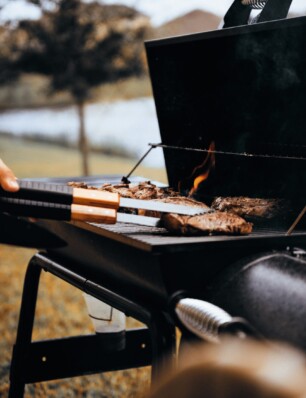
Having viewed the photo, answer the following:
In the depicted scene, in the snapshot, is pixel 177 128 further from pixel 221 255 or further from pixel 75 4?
pixel 75 4

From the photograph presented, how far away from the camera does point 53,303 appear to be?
17.5 ft

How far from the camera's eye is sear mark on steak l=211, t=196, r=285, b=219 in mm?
1940

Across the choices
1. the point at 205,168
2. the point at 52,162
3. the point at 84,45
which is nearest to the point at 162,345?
the point at 205,168

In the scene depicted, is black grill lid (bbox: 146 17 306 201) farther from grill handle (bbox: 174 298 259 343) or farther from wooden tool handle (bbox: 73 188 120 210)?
grill handle (bbox: 174 298 259 343)

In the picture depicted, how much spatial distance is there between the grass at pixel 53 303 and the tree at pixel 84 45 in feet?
3.64

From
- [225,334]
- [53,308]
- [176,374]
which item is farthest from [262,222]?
[53,308]

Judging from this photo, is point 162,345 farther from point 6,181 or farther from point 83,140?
point 83,140

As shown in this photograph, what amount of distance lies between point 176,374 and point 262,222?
1.35 m

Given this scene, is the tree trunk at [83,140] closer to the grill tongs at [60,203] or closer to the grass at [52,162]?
the grass at [52,162]

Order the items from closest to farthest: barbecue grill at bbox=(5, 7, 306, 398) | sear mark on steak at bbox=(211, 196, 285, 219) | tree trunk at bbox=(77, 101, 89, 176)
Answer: barbecue grill at bbox=(5, 7, 306, 398), sear mark on steak at bbox=(211, 196, 285, 219), tree trunk at bbox=(77, 101, 89, 176)

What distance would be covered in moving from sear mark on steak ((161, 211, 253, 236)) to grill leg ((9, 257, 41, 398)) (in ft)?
3.32

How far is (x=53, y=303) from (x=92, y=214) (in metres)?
→ 3.74

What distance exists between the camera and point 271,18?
219cm

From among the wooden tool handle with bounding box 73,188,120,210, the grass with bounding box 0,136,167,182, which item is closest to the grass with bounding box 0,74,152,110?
the grass with bounding box 0,136,167,182
